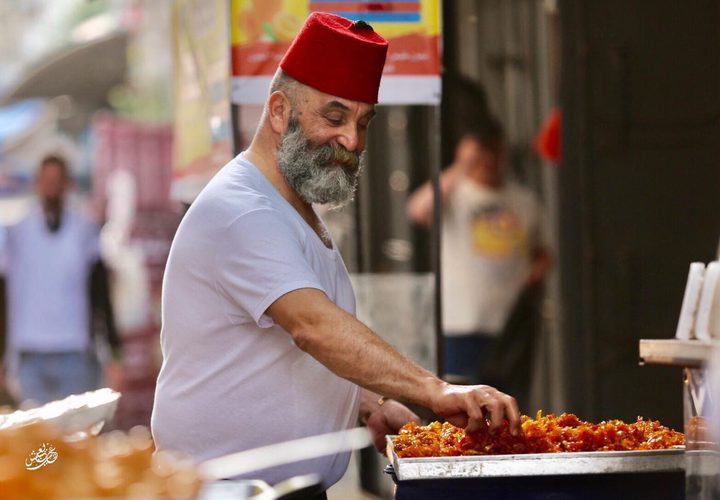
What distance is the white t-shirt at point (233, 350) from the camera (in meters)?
3.92

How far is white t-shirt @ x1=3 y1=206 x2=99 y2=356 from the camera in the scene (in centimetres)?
933

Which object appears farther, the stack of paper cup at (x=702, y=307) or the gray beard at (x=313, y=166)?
the gray beard at (x=313, y=166)

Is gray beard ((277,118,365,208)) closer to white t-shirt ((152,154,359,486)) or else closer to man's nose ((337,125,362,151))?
man's nose ((337,125,362,151))

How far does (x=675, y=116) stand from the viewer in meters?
6.97

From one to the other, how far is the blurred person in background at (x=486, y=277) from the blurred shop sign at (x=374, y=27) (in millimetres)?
2421

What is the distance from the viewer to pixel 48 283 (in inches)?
371

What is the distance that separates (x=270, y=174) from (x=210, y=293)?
1.45 feet

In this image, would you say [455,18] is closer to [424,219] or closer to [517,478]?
[424,219]

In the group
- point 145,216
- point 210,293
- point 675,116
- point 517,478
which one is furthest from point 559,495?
point 145,216

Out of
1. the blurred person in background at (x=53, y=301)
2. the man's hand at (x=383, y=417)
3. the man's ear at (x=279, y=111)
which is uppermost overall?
the man's ear at (x=279, y=111)

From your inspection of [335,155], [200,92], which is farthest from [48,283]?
[335,155]

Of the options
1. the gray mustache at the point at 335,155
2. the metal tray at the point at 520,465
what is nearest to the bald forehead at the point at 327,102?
the gray mustache at the point at 335,155
